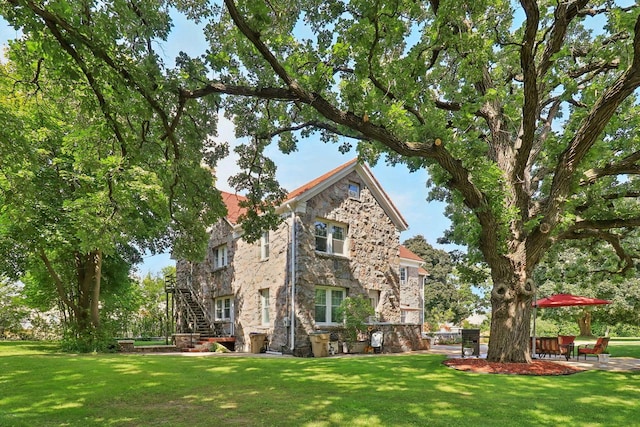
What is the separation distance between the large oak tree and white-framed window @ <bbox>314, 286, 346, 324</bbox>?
628 cm

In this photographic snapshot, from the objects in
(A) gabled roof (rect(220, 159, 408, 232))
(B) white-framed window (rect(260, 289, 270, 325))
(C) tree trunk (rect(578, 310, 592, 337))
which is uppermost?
(A) gabled roof (rect(220, 159, 408, 232))

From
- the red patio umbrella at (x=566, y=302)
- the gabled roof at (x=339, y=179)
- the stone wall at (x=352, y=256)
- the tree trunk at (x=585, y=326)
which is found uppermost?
the gabled roof at (x=339, y=179)

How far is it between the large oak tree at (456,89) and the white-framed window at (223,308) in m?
9.96

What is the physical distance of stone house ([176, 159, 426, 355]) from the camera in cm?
1656

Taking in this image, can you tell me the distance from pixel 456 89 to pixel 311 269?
27.6ft

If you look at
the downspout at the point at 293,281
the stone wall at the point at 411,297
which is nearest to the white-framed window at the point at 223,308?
the downspout at the point at 293,281

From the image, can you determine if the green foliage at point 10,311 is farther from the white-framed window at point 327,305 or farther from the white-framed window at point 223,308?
the white-framed window at point 327,305

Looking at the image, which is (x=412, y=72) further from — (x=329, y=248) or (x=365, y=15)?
(x=329, y=248)

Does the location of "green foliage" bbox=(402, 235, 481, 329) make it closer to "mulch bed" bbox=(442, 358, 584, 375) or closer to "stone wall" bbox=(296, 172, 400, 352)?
"stone wall" bbox=(296, 172, 400, 352)

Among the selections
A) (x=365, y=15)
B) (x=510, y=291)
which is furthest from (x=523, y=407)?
(x=365, y=15)

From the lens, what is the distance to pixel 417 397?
23.9 feet

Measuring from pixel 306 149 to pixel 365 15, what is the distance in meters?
5.98

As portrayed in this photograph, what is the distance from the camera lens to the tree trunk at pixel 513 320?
36.6ft

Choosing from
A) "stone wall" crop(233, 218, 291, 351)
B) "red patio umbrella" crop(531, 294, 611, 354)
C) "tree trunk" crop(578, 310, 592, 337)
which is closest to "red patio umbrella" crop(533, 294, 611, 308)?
"red patio umbrella" crop(531, 294, 611, 354)
